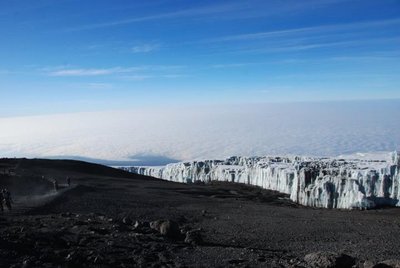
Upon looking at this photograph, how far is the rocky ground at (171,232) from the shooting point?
544 inches

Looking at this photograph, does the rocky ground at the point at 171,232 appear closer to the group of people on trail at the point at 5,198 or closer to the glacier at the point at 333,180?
the group of people on trail at the point at 5,198

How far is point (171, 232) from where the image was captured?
17438mm

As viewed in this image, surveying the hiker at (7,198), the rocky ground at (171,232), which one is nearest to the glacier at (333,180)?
the rocky ground at (171,232)

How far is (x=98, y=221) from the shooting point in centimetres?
1997

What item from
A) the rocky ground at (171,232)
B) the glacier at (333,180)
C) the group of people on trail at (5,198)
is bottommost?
the rocky ground at (171,232)

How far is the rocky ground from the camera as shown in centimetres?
1381

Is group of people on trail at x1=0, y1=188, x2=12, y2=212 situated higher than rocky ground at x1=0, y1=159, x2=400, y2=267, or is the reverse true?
group of people on trail at x1=0, y1=188, x2=12, y2=212

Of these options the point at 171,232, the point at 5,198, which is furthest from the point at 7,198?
the point at 171,232

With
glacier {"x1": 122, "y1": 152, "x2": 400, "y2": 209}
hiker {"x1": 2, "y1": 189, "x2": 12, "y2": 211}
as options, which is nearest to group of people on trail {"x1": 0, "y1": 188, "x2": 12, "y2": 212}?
hiker {"x1": 2, "y1": 189, "x2": 12, "y2": 211}

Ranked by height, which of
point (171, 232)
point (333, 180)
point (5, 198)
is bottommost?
point (171, 232)

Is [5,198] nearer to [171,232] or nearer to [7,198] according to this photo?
[7,198]

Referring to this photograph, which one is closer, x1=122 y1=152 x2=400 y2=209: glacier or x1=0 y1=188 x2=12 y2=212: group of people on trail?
x1=0 y1=188 x2=12 y2=212: group of people on trail

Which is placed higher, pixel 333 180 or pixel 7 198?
pixel 333 180

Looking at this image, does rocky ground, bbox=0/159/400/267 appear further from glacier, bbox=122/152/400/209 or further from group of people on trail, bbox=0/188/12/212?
glacier, bbox=122/152/400/209
